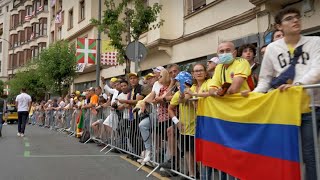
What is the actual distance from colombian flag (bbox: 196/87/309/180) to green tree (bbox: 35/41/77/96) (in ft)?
77.4

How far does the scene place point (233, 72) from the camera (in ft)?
16.4

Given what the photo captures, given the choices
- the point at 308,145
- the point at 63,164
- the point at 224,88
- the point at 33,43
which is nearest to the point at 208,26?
the point at 63,164

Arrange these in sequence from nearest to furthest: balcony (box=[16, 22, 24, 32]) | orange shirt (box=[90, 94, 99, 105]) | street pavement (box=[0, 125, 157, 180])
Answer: street pavement (box=[0, 125, 157, 180]) → orange shirt (box=[90, 94, 99, 105]) → balcony (box=[16, 22, 24, 32])

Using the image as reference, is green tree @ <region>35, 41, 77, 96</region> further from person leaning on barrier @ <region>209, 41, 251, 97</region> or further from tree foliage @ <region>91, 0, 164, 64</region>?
person leaning on barrier @ <region>209, 41, 251, 97</region>

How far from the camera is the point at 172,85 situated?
24.6 ft

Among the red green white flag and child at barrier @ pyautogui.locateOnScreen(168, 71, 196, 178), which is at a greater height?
the red green white flag

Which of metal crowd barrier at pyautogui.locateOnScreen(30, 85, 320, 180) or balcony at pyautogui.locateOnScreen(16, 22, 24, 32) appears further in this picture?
balcony at pyautogui.locateOnScreen(16, 22, 24, 32)

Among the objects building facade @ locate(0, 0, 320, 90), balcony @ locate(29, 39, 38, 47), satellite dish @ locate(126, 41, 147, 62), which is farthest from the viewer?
balcony @ locate(29, 39, 38, 47)

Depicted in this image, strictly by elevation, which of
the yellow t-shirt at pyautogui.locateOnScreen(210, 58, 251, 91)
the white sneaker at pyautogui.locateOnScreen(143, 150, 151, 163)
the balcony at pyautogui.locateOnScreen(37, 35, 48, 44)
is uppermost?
the balcony at pyautogui.locateOnScreen(37, 35, 48, 44)

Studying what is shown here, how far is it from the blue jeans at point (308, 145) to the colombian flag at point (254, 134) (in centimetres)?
5

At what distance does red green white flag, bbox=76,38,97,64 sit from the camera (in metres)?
19.3

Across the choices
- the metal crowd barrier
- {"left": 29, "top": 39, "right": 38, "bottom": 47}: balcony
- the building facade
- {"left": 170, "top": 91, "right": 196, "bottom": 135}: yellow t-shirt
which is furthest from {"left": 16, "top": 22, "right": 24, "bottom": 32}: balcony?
{"left": 170, "top": 91, "right": 196, "bottom": 135}: yellow t-shirt

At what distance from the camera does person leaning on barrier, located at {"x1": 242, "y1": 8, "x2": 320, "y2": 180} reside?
11.7 feet

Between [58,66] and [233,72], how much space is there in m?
24.4
